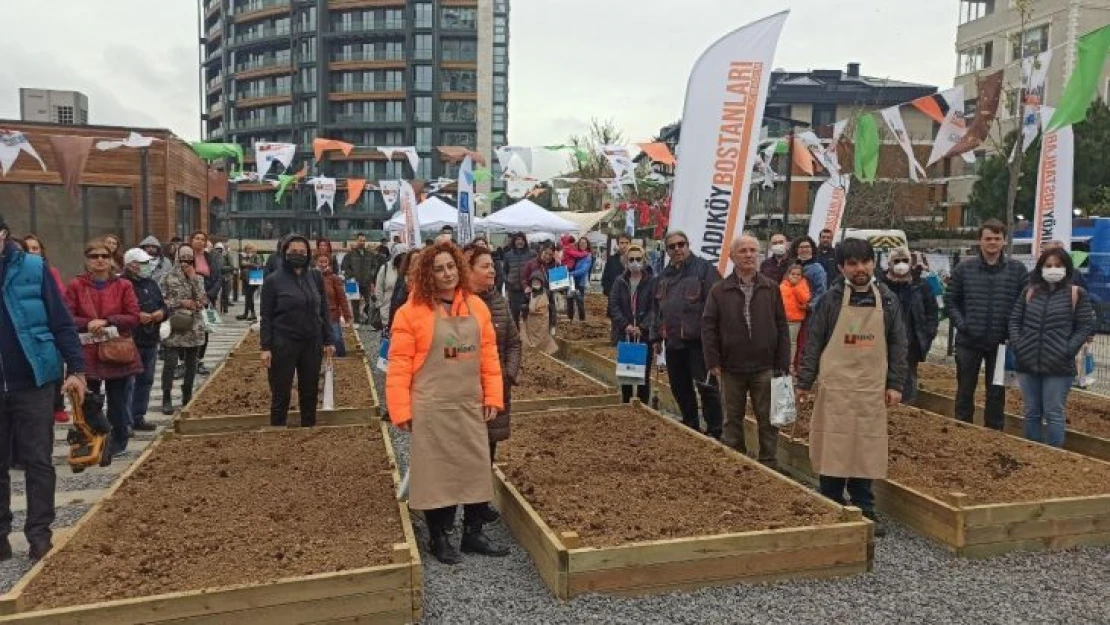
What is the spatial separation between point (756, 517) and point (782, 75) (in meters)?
63.1

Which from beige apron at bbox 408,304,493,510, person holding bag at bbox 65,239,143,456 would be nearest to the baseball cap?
person holding bag at bbox 65,239,143,456

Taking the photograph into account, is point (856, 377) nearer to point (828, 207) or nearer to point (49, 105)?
point (828, 207)

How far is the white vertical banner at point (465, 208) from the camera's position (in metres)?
14.9

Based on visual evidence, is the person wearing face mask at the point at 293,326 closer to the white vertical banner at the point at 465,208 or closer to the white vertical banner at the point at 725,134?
the white vertical banner at the point at 725,134

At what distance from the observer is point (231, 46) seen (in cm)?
7712

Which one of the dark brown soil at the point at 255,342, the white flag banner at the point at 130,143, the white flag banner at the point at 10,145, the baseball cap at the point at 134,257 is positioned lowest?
the dark brown soil at the point at 255,342

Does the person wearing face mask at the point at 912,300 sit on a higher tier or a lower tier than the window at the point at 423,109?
lower

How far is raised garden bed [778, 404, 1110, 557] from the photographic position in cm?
461

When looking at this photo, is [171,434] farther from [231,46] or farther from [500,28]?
[500,28]

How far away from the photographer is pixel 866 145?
625 inches

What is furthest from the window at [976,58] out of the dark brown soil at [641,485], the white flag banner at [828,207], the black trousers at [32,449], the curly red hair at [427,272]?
the black trousers at [32,449]

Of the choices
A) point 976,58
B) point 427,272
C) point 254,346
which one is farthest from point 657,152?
point 976,58

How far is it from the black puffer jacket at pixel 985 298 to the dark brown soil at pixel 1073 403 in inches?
40.2

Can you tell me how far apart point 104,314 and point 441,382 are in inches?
148
